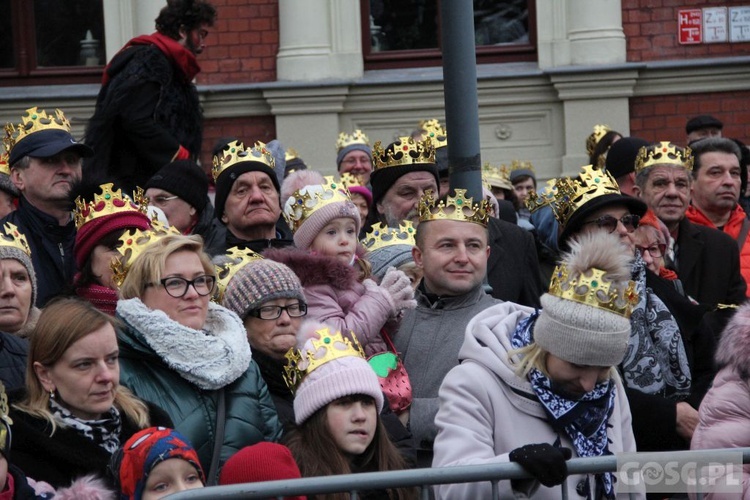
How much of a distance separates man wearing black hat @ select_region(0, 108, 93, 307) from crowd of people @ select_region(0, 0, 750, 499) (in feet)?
0.04

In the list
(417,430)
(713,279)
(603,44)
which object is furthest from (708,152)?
(603,44)

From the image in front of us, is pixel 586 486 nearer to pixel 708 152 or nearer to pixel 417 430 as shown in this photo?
pixel 417 430

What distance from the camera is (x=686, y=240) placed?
24.0ft

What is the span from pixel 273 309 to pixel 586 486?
151cm

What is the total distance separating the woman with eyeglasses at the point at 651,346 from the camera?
5828 millimetres

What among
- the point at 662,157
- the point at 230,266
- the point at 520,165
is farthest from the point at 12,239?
the point at 520,165

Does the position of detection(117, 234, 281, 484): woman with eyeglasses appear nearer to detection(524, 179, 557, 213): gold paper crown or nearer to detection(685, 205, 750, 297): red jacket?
detection(524, 179, 557, 213): gold paper crown

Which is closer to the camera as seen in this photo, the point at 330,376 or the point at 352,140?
the point at 330,376

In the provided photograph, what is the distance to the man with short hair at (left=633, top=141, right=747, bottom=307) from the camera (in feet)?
23.6

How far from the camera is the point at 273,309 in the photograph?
18.4 feet

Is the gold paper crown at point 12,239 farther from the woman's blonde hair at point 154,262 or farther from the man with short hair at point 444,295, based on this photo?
the man with short hair at point 444,295

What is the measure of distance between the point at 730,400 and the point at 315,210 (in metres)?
2.14

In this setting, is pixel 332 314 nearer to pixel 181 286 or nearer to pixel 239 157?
pixel 181 286

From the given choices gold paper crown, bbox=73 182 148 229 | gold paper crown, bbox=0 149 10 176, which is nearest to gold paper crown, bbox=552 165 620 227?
gold paper crown, bbox=73 182 148 229
